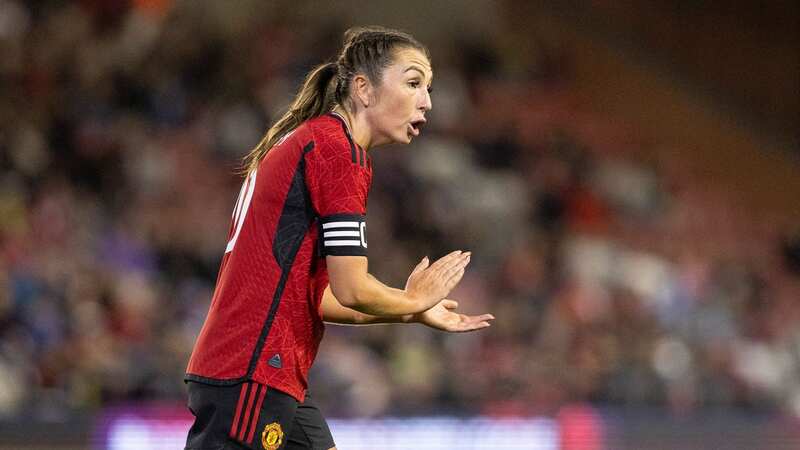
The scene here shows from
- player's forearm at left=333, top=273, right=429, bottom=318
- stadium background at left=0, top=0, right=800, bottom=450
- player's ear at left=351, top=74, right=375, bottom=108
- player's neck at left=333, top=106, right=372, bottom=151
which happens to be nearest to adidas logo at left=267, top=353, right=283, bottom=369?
player's forearm at left=333, top=273, right=429, bottom=318

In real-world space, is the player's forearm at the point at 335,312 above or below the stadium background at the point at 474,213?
below

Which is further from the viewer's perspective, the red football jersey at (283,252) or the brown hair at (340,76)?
the brown hair at (340,76)

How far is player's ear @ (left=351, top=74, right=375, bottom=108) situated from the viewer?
3.54 metres

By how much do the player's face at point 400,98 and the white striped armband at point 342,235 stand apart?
0.36 metres

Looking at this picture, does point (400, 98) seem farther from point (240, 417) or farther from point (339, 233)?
point (240, 417)

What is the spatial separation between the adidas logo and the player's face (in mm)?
701

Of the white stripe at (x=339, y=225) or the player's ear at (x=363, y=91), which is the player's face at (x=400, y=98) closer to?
the player's ear at (x=363, y=91)

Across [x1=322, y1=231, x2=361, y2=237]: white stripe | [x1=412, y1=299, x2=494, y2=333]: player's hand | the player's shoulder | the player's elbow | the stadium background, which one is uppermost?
the stadium background

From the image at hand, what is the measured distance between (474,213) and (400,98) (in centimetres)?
766

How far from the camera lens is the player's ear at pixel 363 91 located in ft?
11.6

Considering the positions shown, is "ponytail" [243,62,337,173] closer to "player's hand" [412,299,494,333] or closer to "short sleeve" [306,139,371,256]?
"short sleeve" [306,139,371,256]

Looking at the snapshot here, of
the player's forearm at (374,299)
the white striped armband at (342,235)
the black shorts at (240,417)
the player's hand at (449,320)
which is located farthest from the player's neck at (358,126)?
the black shorts at (240,417)

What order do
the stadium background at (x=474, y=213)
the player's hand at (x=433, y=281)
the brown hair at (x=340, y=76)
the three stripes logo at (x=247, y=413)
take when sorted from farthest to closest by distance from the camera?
1. the stadium background at (x=474, y=213)
2. the brown hair at (x=340, y=76)
3. the player's hand at (x=433, y=281)
4. the three stripes logo at (x=247, y=413)

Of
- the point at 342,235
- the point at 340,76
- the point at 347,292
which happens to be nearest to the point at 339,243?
the point at 342,235
